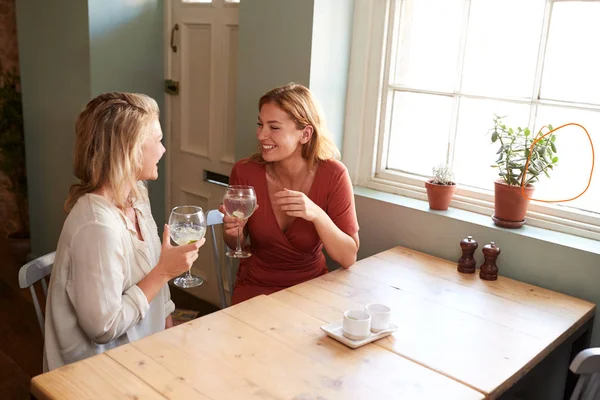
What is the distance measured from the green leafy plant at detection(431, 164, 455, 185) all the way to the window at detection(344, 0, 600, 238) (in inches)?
4.0

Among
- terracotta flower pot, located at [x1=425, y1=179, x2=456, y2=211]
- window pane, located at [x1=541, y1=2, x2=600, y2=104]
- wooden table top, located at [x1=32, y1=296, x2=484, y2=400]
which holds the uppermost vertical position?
window pane, located at [x1=541, y1=2, x2=600, y2=104]

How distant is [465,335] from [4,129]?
3.32m

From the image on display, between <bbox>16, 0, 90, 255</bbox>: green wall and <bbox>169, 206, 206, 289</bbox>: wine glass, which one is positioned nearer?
<bbox>169, 206, 206, 289</bbox>: wine glass

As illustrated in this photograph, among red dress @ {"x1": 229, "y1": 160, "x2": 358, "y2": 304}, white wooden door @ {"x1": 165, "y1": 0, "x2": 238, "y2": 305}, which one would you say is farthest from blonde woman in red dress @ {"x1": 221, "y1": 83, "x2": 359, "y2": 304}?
white wooden door @ {"x1": 165, "y1": 0, "x2": 238, "y2": 305}

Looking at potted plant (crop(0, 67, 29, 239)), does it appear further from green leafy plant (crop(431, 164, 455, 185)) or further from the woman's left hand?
green leafy plant (crop(431, 164, 455, 185))

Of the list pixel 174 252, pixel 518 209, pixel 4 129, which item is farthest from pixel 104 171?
pixel 4 129

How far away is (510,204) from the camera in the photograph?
2.23 meters

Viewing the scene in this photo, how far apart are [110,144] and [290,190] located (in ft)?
2.43

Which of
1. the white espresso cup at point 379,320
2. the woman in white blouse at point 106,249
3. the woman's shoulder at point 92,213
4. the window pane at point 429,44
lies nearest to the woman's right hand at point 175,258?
the woman in white blouse at point 106,249

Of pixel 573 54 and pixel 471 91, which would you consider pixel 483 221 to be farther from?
pixel 573 54

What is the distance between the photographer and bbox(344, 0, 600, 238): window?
2188mm

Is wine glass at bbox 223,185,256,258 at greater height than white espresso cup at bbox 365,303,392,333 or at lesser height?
greater

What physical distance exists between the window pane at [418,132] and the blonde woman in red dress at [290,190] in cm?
44

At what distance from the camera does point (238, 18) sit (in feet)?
9.53
